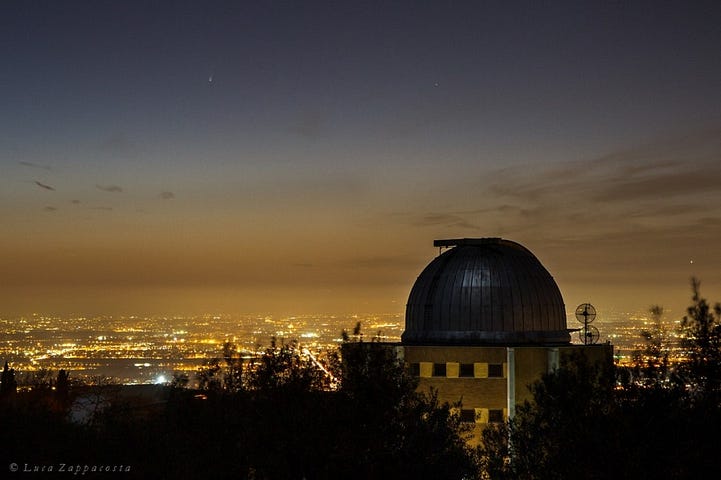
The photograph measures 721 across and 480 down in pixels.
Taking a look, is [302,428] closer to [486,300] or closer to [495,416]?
[495,416]

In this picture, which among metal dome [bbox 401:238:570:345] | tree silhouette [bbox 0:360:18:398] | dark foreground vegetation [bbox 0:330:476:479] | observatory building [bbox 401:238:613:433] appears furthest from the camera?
tree silhouette [bbox 0:360:18:398]

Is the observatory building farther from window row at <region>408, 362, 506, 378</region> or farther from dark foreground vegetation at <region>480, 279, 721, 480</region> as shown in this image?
dark foreground vegetation at <region>480, 279, 721, 480</region>

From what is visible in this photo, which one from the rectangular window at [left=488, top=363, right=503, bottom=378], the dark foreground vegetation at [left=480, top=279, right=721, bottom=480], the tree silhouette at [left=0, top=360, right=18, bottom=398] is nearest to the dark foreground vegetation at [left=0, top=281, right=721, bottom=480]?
the dark foreground vegetation at [left=480, top=279, right=721, bottom=480]

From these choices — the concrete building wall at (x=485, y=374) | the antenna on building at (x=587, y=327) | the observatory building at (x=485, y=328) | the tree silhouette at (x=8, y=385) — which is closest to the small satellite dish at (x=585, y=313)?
the antenna on building at (x=587, y=327)

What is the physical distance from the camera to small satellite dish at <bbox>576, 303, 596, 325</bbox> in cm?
3934

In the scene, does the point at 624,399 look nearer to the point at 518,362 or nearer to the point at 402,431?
the point at 402,431

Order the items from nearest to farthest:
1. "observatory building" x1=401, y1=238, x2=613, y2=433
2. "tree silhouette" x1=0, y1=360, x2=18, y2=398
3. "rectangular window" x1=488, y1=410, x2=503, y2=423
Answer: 1. "rectangular window" x1=488, y1=410, x2=503, y2=423
2. "observatory building" x1=401, y1=238, x2=613, y2=433
3. "tree silhouette" x1=0, y1=360, x2=18, y2=398

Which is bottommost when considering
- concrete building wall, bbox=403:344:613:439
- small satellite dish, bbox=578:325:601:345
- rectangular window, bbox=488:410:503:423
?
rectangular window, bbox=488:410:503:423

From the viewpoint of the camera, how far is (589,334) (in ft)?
129

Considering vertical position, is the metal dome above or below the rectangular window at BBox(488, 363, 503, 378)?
above

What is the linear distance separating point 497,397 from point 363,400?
44.0 feet

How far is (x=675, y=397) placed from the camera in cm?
1644

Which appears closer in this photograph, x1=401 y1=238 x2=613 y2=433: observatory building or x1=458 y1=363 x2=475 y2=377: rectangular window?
x1=401 y1=238 x2=613 y2=433: observatory building

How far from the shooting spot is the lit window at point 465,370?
32969 millimetres
